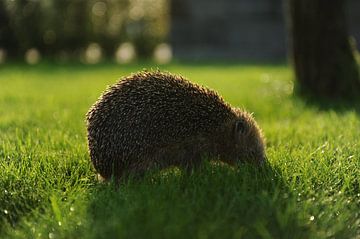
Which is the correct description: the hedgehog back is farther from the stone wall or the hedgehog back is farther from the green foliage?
the stone wall

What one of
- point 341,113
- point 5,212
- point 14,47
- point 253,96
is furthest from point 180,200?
point 14,47

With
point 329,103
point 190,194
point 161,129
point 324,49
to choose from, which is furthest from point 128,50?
point 190,194

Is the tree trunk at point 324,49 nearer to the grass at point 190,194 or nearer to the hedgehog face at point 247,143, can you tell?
the grass at point 190,194

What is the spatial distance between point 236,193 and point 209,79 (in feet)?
31.0

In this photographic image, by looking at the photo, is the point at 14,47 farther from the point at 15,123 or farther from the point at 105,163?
the point at 105,163

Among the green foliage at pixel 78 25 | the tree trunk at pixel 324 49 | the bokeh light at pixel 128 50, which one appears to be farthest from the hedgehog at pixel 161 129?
the bokeh light at pixel 128 50

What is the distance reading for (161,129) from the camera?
16.1 ft

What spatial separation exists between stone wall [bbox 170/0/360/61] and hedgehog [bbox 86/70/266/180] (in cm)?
1502

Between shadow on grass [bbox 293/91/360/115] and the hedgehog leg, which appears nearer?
the hedgehog leg

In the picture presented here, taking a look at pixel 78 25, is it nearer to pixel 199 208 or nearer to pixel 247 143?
pixel 247 143

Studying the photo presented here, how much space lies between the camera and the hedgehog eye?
17.4 feet

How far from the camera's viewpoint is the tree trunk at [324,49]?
9188mm

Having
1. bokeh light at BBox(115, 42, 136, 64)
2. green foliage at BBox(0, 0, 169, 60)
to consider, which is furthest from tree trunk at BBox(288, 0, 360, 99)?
bokeh light at BBox(115, 42, 136, 64)

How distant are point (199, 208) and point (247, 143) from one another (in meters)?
1.34
